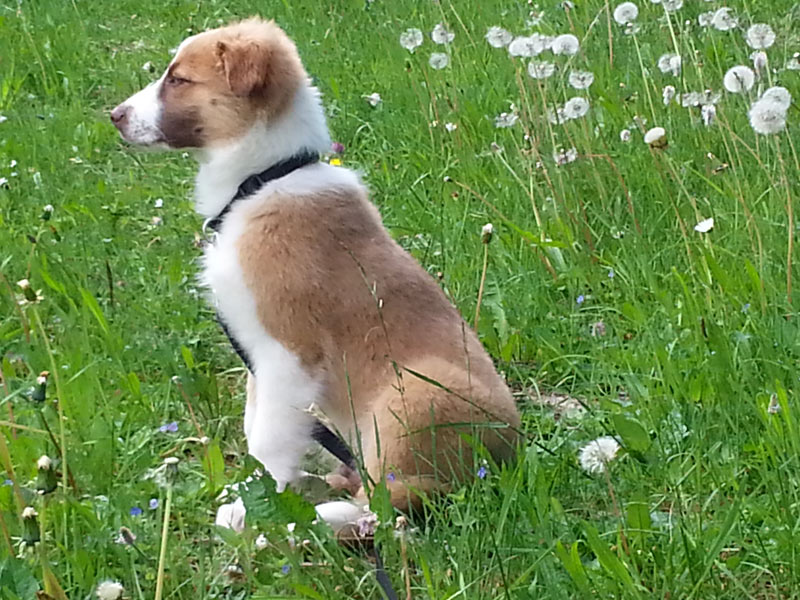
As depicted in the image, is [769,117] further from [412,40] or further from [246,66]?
[412,40]

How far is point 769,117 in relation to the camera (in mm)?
2670

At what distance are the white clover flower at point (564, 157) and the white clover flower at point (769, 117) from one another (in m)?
0.87

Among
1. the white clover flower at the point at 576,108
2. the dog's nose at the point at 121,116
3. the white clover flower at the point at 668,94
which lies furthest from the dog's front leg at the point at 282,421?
the white clover flower at the point at 668,94

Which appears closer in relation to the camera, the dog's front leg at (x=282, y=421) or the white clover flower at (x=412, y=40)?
the dog's front leg at (x=282, y=421)

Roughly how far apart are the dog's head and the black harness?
0.13 metres

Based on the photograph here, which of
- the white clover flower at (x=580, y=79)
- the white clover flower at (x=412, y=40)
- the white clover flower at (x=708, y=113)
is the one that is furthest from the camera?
the white clover flower at (x=412, y=40)

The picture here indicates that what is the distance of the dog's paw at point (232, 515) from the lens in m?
2.16

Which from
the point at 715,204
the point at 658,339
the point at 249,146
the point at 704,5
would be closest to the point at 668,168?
the point at 715,204

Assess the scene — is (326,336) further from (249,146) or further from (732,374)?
(732,374)

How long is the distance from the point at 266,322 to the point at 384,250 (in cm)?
36

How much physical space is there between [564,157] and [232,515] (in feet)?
6.24

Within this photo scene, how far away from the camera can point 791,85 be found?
13.5 ft

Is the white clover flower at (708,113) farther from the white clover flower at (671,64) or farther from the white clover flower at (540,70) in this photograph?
the white clover flower at (540,70)

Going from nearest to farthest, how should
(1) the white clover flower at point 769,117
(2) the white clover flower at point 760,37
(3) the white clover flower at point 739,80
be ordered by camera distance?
1. (1) the white clover flower at point 769,117
2. (3) the white clover flower at point 739,80
3. (2) the white clover flower at point 760,37
